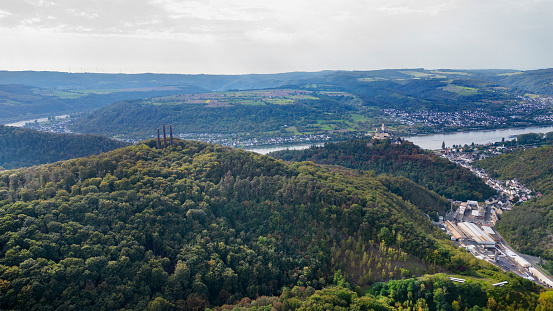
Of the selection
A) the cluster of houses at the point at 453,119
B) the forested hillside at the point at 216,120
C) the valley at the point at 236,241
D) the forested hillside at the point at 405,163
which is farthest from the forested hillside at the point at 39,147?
the cluster of houses at the point at 453,119

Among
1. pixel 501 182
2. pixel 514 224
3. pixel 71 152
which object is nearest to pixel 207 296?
pixel 514 224

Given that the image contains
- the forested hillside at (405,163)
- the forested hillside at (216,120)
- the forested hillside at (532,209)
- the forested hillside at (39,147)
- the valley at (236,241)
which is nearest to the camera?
the valley at (236,241)

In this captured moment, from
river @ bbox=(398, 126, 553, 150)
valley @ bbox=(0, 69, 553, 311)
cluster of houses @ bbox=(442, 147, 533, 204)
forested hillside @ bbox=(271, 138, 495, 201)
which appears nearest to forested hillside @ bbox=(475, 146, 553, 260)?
valley @ bbox=(0, 69, 553, 311)

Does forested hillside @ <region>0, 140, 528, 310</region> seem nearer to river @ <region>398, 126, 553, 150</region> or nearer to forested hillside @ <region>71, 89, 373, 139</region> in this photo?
river @ <region>398, 126, 553, 150</region>

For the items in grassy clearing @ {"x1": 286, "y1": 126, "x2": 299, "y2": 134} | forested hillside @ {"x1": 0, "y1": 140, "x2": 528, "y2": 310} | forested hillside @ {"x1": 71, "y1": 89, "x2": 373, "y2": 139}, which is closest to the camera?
forested hillside @ {"x1": 0, "y1": 140, "x2": 528, "y2": 310}

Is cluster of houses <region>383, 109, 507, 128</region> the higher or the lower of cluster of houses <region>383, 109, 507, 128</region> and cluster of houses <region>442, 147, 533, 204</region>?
the higher

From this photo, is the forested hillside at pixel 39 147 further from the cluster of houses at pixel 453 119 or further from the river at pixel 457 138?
the cluster of houses at pixel 453 119

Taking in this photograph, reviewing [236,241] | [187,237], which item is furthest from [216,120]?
[187,237]
